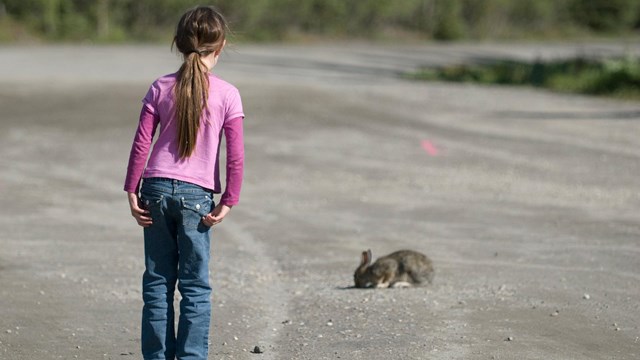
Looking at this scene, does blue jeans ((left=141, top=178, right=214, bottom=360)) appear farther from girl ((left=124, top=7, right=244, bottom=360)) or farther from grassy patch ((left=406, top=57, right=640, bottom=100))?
grassy patch ((left=406, top=57, right=640, bottom=100))

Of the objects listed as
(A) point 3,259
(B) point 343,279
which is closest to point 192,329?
(B) point 343,279

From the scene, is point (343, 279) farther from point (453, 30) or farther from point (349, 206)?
point (453, 30)

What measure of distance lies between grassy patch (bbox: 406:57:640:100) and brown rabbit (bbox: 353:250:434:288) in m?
15.7

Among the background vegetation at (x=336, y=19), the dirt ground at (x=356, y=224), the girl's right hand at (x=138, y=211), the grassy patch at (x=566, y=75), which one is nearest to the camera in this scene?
the girl's right hand at (x=138, y=211)

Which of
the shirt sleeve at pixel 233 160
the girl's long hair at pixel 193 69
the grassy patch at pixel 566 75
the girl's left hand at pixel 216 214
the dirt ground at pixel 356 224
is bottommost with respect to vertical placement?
the grassy patch at pixel 566 75

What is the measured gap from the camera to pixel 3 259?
10.5m

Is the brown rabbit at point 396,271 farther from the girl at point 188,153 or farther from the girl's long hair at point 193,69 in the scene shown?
the girl's long hair at point 193,69

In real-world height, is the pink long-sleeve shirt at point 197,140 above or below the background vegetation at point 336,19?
above

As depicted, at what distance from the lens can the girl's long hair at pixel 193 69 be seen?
20.1 feet

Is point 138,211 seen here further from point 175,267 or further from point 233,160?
point 233,160

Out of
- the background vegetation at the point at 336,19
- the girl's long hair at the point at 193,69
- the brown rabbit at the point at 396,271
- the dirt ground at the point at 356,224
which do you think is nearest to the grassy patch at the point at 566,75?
the dirt ground at the point at 356,224

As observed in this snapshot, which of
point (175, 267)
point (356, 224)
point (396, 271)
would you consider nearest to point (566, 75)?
point (356, 224)

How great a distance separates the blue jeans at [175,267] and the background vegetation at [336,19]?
31177 mm

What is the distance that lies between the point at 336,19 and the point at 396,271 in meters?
38.5
